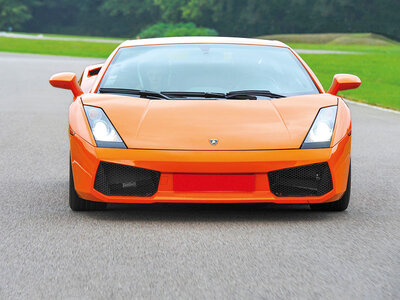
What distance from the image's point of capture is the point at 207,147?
5.36 meters

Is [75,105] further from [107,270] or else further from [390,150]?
[390,150]

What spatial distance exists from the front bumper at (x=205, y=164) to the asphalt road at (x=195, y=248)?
177 millimetres

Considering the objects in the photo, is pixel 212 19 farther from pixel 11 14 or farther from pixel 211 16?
pixel 11 14

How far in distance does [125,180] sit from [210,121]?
698mm

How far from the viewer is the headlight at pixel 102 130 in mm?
5434

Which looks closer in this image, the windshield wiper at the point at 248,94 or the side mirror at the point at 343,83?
the windshield wiper at the point at 248,94

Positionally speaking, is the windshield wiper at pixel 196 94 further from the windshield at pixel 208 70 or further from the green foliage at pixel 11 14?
the green foliage at pixel 11 14

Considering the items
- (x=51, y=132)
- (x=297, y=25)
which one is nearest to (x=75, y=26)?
(x=297, y=25)

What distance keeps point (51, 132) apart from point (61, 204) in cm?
536

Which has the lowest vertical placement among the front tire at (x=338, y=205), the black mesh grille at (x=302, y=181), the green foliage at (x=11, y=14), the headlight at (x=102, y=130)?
the green foliage at (x=11, y=14)

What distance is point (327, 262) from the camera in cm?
439

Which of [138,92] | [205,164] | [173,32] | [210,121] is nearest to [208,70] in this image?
[138,92]

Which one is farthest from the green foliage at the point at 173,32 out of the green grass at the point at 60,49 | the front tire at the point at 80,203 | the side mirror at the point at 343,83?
the front tire at the point at 80,203

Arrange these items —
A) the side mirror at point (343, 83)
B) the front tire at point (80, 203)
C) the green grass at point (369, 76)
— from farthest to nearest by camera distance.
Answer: the green grass at point (369, 76)
the side mirror at point (343, 83)
the front tire at point (80, 203)
